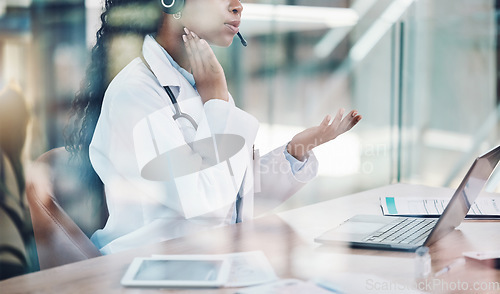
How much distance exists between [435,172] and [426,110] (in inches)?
19.5

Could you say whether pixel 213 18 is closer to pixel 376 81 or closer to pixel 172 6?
pixel 172 6

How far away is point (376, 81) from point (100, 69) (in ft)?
9.38

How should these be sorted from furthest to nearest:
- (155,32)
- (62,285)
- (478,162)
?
(155,32), (478,162), (62,285)

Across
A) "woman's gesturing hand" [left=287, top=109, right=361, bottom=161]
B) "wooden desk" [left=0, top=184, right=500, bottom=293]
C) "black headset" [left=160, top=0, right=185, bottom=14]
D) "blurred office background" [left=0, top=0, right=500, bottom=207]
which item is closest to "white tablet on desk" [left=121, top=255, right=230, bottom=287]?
"wooden desk" [left=0, top=184, right=500, bottom=293]

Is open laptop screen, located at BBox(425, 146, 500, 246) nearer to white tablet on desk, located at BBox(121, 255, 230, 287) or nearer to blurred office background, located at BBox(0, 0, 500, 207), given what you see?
white tablet on desk, located at BBox(121, 255, 230, 287)

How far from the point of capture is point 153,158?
1.26 metres

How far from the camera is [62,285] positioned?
802 millimetres

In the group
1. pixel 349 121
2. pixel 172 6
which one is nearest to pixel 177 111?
pixel 172 6

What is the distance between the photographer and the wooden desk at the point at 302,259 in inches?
31.5

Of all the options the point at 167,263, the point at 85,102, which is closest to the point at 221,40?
the point at 85,102

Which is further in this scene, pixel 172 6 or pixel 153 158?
pixel 172 6

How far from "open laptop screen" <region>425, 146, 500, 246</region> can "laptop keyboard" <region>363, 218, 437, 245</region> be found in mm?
35

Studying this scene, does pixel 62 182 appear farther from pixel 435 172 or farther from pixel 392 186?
pixel 435 172

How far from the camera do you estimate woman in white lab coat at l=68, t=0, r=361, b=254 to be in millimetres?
1265
